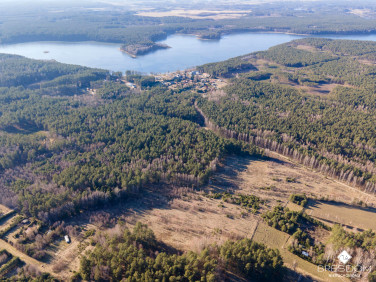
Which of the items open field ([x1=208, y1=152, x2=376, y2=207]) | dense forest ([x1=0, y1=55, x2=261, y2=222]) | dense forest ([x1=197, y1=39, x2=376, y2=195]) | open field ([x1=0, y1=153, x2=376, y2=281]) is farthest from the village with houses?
open field ([x1=0, y1=153, x2=376, y2=281])

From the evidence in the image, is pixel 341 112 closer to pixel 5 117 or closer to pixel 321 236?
pixel 321 236

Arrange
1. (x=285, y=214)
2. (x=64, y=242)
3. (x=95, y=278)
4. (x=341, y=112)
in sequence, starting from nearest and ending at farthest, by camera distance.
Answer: (x=95, y=278), (x=64, y=242), (x=285, y=214), (x=341, y=112)

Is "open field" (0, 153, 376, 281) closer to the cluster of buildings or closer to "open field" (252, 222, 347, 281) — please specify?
"open field" (252, 222, 347, 281)

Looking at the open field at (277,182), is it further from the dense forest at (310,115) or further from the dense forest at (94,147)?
the dense forest at (94,147)

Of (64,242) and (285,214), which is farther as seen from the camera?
(285,214)

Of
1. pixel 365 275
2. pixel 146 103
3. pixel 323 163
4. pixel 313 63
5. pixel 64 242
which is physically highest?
pixel 313 63

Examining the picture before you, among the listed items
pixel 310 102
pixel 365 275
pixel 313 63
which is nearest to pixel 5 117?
pixel 365 275
